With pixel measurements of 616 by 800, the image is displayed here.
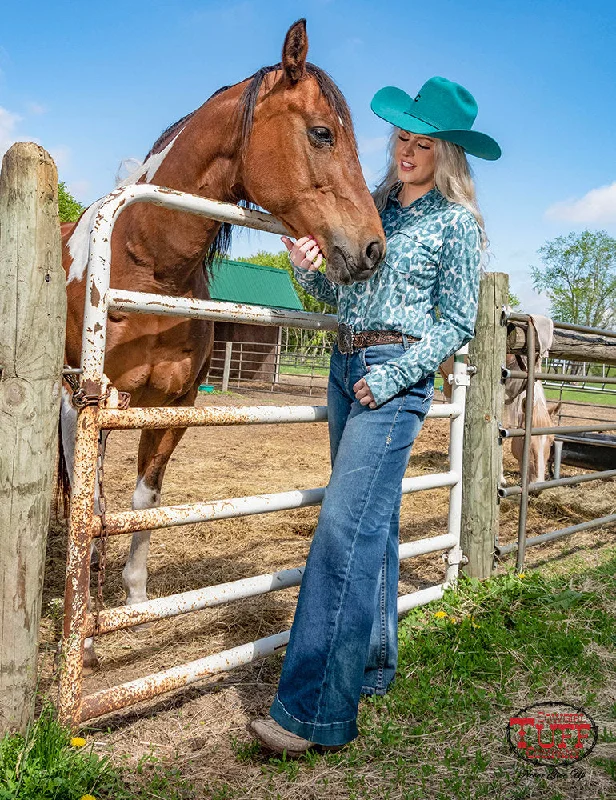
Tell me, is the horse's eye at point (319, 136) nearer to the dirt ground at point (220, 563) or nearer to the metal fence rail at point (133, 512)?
the metal fence rail at point (133, 512)

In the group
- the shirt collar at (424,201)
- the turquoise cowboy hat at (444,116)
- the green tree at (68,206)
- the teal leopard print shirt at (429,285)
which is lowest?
the teal leopard print shirt at (429,285)

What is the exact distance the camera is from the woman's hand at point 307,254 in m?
2.19

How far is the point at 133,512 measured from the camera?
1.94 metres

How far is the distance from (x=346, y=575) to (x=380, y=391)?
1.89 feet

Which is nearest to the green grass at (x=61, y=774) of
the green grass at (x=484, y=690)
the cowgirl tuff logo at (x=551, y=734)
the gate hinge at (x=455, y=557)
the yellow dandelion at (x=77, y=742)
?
the yellow dandelion at (x=77, y=742)

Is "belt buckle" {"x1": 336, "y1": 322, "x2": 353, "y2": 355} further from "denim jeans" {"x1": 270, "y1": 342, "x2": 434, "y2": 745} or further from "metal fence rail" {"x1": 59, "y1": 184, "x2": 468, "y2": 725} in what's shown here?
"metal fence rail" {"x1": 59, "y1": 184, "x2": 468, "y2": 725}

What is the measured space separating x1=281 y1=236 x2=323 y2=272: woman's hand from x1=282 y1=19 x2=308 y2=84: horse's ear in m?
0.64

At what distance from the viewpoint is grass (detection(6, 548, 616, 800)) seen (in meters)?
1.72

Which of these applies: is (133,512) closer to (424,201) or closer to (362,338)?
(362,338)

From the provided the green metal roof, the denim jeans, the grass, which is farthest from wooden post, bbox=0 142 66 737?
the green metal roof

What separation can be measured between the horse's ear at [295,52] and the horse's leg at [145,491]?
1.64 metres

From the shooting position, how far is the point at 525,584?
3.33 meters

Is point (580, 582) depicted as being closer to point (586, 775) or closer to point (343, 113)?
point (586, 775)

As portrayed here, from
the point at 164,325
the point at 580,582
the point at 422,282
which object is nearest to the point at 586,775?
the point at 422,282
